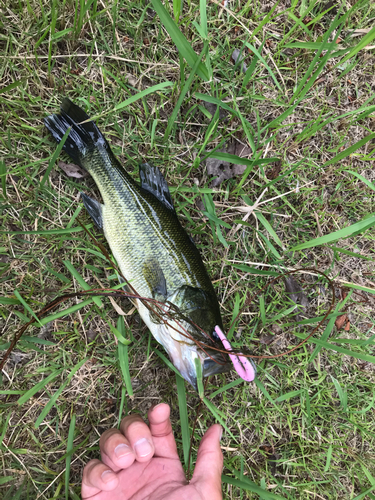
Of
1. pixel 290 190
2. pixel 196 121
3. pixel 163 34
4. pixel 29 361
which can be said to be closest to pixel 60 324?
pixel 29 361

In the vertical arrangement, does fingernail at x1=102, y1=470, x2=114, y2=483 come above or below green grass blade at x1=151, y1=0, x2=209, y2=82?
below

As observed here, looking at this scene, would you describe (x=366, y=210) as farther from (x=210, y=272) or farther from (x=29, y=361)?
(x=29, y=361)

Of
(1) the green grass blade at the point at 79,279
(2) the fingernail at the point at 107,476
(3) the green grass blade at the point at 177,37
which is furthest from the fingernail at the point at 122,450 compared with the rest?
(3) the green grass blade at the point at 177,37

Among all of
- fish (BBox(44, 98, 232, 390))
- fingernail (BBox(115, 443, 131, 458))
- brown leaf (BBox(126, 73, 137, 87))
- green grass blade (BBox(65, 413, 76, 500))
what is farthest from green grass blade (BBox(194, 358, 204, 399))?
brown leaf (BBox(126, 73, 137, 87))

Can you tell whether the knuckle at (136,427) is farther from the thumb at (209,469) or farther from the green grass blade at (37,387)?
the green grass blade at (37,387)

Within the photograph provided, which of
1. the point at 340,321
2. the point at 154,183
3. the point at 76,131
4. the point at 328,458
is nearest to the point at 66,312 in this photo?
the point at 154,183

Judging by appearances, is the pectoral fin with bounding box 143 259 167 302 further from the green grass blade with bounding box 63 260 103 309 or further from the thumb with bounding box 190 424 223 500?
the thumb with bounding box 190 424 223 500
